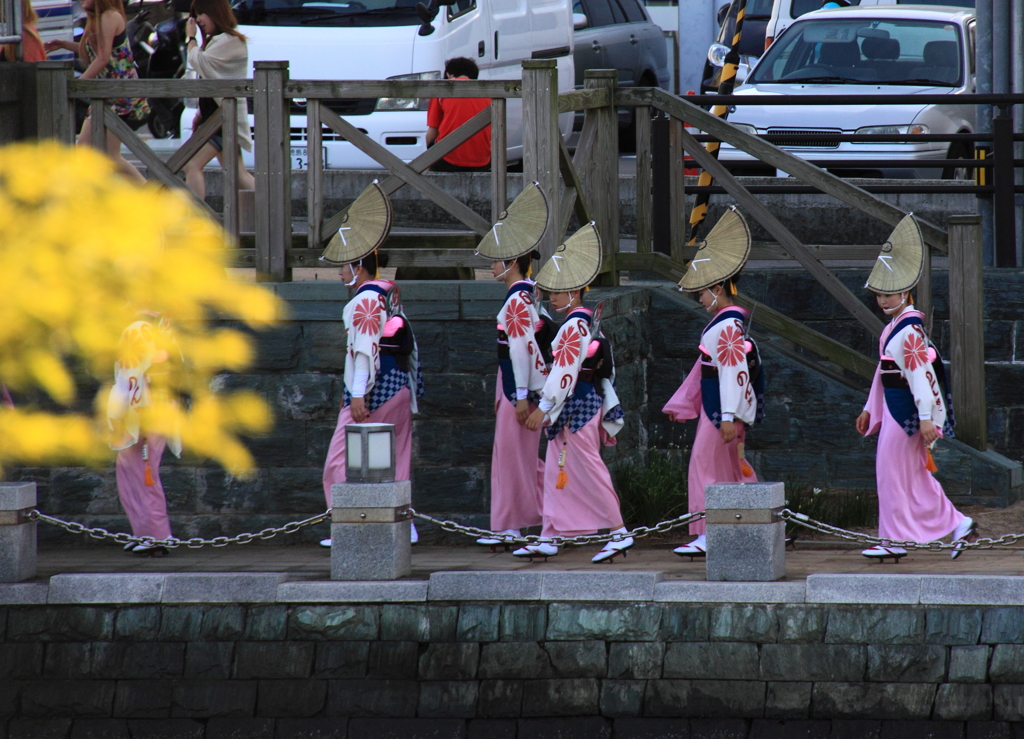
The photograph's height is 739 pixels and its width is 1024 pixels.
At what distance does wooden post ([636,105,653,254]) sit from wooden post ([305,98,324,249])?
2221mm

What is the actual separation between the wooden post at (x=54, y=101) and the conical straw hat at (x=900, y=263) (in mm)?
4708

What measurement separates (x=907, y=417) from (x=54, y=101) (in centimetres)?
521

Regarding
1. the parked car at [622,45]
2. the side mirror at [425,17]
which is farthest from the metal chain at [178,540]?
the parked car at [622,45]

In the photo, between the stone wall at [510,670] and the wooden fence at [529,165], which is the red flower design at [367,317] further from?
the stone wall at [510,670]

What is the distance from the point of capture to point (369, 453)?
7527mm

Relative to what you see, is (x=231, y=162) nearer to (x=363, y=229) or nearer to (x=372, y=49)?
(x=363, y=229)

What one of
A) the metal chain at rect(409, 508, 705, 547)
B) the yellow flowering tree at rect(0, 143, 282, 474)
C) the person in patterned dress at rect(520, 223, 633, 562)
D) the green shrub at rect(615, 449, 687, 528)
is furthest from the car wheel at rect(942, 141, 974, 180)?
the yellow flowering tree at rect(0, 143, 282, 474)

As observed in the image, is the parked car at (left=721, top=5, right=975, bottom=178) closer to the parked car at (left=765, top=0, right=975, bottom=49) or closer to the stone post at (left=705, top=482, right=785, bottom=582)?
the parked car at (left=765, top=0, right=975, bottom=49)

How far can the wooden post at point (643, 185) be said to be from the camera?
10.4 metres

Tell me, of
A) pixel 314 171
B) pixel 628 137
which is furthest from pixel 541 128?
pixel 628 137

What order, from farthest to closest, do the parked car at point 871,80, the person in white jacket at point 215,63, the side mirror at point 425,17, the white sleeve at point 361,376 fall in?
1. the side mirror at point 425,17
2. the parked car at point 871,80
3. the person in white jacket at point 215,63
4. the white sleeve at point 361,376

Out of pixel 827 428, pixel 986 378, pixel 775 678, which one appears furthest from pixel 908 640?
pixel 986 378

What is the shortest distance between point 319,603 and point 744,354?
8.17 feet

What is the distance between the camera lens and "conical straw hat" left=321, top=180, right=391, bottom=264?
858cm
